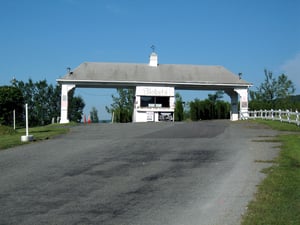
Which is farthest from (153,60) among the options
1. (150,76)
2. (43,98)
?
(43,98)

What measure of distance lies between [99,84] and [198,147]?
2331 cm

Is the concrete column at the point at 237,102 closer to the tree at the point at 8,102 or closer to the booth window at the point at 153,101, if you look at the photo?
the booth window at the point at 153,101

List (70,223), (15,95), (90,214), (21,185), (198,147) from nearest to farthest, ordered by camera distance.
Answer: (70,223)
(90,214)
(21,185)
(198,147)
(15,95)

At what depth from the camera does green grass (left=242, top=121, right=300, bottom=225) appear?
5586 millimetres

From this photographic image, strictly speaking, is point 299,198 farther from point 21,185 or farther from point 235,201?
point 21,185

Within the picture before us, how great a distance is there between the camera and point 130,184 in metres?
7.89

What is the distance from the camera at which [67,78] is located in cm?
3422

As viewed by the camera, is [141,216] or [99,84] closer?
[141,216]

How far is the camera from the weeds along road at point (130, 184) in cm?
591

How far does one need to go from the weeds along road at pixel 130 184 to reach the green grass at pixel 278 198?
7.9 inches

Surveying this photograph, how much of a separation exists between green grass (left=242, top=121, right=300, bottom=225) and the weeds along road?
7.9 inches

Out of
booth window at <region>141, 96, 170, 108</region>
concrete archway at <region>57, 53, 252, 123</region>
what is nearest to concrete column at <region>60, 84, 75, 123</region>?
concrete archway at <region>57, 53, 252, 123</region>

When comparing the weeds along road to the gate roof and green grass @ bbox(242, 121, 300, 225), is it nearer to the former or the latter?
green grass @ bbox(242, 121, 300, 225)

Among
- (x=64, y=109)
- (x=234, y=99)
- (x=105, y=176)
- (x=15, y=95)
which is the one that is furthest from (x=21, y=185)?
(x=15, y=95)
